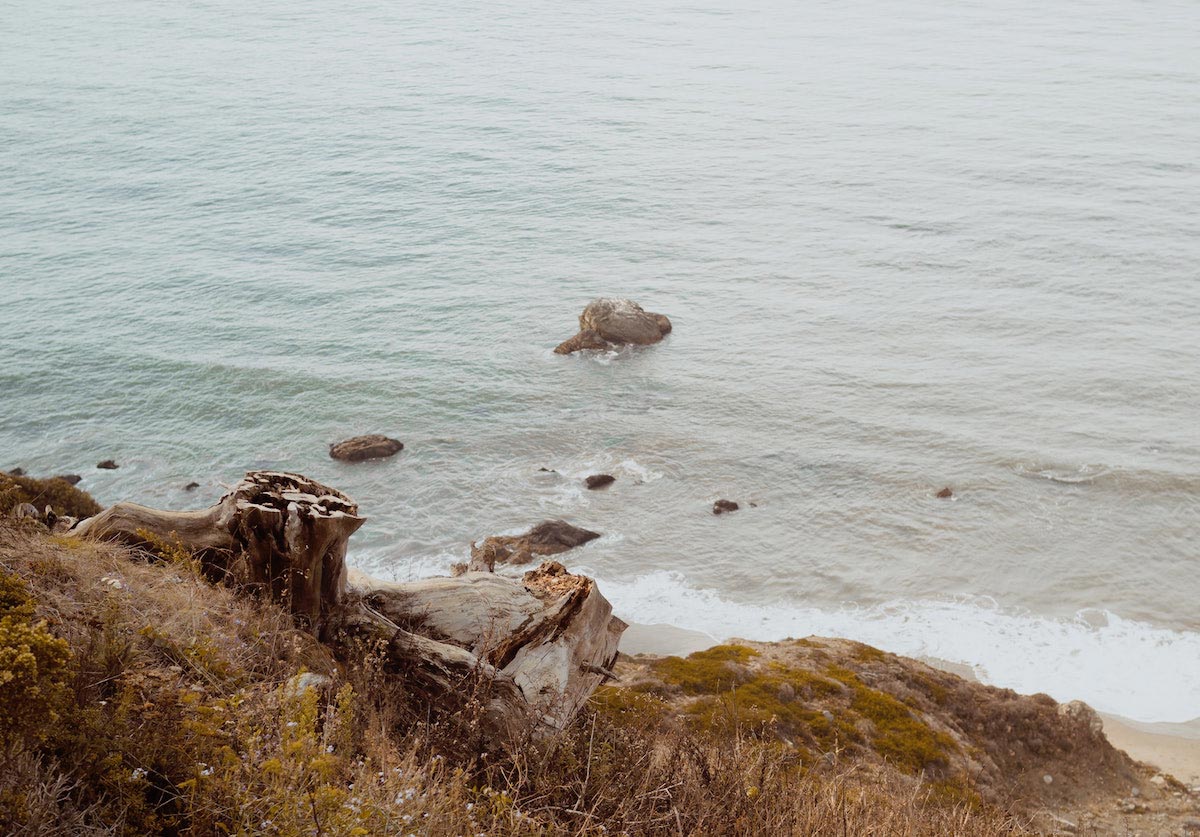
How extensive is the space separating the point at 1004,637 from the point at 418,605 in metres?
16.0

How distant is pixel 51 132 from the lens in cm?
7119

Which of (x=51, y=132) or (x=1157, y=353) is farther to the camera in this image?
(x=51, y=132)

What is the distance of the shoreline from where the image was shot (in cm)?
1623

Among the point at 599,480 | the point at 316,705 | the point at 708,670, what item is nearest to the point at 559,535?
the point at 599,480

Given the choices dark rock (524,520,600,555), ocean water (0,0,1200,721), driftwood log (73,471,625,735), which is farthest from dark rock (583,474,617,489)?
driftwood log (73,471,625,735)

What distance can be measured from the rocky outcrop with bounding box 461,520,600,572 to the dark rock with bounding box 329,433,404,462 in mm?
6539

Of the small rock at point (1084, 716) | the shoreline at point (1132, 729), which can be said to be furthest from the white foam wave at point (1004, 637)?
the small rock at point (1084, 716)

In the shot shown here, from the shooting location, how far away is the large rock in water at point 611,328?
35844mm

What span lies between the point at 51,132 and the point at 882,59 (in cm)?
7805

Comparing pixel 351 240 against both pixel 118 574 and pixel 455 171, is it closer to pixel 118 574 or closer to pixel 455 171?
pixel 455 171

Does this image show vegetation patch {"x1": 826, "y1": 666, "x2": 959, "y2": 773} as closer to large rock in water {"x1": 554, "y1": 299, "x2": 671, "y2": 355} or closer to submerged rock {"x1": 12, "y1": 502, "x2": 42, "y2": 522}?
submerged rock {"x1": 12, "y1": 502, "x2": 42, "y2": 522}

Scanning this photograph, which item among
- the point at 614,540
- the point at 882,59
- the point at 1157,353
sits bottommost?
the point at 614,540

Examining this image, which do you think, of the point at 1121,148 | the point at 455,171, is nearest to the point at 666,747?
the point at 455,171

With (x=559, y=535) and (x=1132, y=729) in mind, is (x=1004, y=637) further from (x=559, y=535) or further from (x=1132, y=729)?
(x=559, y=535)
